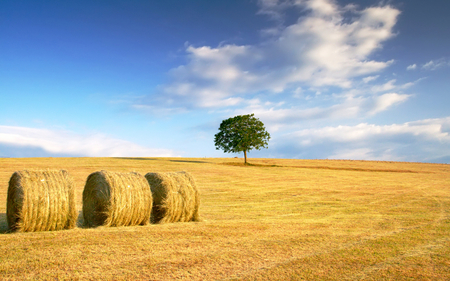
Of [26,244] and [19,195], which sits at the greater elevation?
[19,195]

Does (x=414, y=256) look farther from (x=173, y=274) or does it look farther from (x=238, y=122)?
(x=238, y=122)

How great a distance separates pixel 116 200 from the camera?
384 inches

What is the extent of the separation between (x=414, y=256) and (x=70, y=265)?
7350 mm

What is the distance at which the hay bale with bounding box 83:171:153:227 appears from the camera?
9792 millimetres

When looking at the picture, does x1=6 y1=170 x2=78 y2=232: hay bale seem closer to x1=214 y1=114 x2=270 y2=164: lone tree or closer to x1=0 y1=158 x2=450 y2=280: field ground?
x1=0 y1=158 x2=450 y2=280: field ground

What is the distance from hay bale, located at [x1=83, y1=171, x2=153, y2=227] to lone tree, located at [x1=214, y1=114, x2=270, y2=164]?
37969 mm

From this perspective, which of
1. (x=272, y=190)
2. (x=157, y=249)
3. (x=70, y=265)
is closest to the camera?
(x=70, y=265)

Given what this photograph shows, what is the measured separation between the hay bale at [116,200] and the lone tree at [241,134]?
1495 inches

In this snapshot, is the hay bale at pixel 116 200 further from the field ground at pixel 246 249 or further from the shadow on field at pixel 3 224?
the shadow on field at pixel 3 224

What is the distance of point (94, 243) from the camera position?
25.5 feet

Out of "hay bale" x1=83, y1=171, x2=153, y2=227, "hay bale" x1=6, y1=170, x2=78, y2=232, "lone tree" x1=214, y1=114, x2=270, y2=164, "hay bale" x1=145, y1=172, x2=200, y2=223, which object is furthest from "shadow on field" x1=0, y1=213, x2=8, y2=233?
"lone tree" x1=214, y1=114, x2=270, y2=164

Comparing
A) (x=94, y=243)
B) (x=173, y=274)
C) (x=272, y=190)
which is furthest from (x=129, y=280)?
(x=272, y=190)

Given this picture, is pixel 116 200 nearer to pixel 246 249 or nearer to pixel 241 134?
pixel 246 249

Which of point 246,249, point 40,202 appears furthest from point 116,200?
point 246,249
